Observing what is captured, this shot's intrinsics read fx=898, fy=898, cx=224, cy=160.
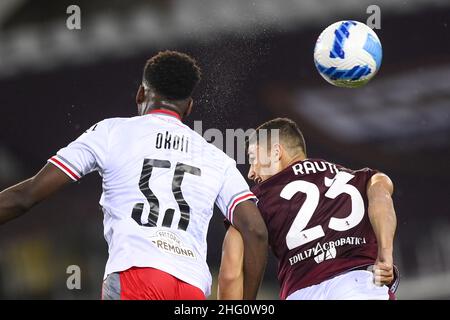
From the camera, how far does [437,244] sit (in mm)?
9148

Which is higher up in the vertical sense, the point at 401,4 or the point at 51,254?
the point at 401,4

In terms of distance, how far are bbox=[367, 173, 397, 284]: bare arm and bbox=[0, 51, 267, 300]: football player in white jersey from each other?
609 mm

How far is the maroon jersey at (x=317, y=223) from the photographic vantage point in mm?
4488

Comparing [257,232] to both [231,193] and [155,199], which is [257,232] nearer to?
[231,193]

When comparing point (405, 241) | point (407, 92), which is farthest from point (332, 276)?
point (407, 92)

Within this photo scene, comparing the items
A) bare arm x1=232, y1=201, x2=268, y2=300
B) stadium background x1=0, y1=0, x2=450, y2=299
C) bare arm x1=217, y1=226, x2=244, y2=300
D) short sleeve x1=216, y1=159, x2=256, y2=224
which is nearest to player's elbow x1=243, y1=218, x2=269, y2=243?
bare arm x1=232, y1=201, x2=268, y2=300

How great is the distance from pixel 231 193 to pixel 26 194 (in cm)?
90

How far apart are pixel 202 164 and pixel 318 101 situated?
5.76m

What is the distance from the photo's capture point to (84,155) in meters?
3.83

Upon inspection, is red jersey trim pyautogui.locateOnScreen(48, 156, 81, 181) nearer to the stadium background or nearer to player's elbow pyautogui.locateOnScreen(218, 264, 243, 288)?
player's elbow pyautogui.locateOnScreen(218, 264, 243, 288)

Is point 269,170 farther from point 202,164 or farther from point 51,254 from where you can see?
point 51,254

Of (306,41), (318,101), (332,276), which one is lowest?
(332,276)

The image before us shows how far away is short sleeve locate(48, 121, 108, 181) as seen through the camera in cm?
379

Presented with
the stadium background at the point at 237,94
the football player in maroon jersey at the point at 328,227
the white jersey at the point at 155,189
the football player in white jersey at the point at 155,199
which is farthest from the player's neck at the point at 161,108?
the stadium background at the point at 237,94
